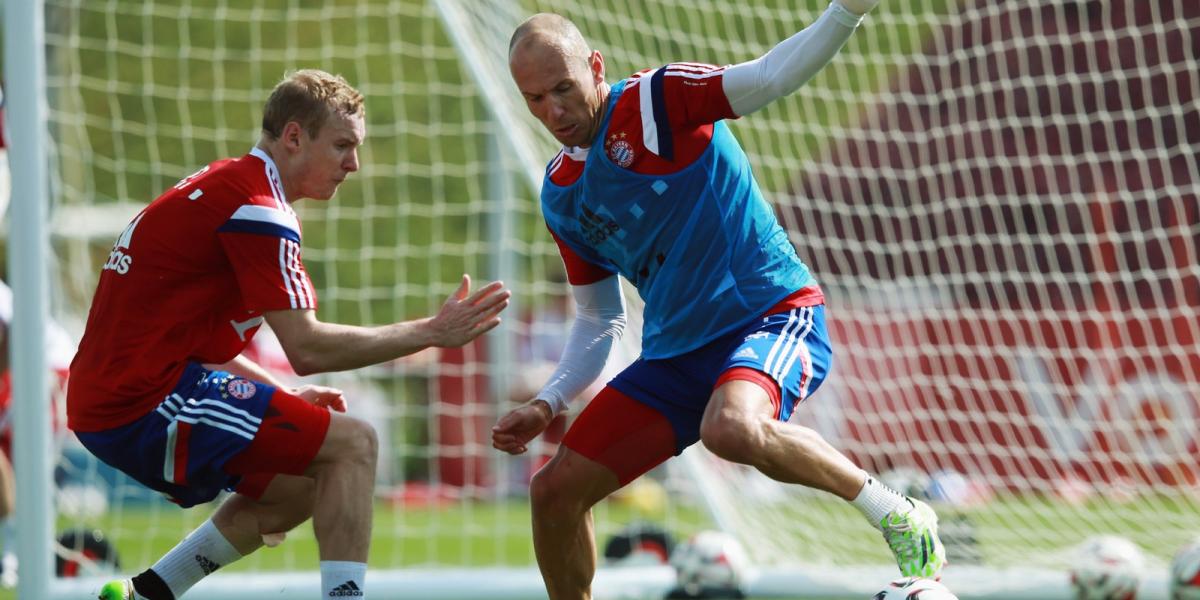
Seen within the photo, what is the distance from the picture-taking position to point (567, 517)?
4438 millimetres

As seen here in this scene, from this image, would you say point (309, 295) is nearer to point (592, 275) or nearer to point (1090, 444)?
point (592, 275)

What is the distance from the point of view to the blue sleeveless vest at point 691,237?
429 cm

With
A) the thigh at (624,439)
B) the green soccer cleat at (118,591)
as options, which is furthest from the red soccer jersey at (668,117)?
the green soccer cleat at (118,591)

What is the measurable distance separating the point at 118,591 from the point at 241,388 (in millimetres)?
811

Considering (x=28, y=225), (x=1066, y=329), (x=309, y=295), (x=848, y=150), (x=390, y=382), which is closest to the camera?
(x=309, y=295)

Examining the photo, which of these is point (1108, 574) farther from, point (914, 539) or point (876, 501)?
point (876, 501)

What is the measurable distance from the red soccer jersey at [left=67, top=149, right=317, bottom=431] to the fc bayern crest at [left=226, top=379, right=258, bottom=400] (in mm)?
161

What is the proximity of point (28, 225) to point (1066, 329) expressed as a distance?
7417 mm

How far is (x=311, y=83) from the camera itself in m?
4.33

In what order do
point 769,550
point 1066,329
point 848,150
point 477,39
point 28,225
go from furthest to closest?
point 848,150, point 1066,329, point 769,550, point 477,39, point 28,225

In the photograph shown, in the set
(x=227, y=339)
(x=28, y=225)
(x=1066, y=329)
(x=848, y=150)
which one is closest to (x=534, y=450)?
(x=848, y=150)

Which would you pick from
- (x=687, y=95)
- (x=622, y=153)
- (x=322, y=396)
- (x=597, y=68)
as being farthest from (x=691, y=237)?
(x=322, y=396)

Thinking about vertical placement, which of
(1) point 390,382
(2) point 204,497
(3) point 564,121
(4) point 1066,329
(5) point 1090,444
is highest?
(3) point 564,121

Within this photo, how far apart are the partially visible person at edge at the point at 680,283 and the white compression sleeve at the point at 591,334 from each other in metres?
0.14
